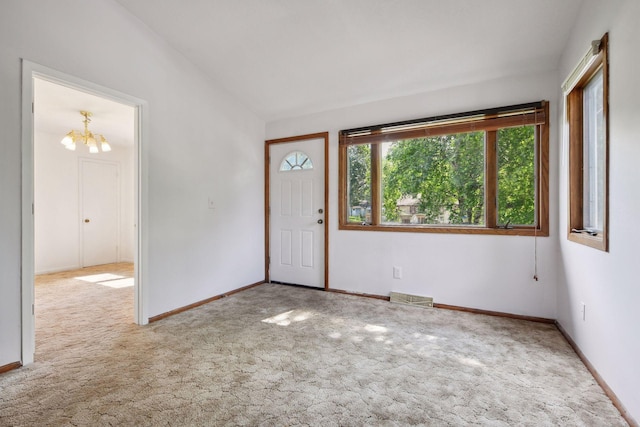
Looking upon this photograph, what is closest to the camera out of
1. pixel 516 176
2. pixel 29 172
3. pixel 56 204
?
pixel 29 172

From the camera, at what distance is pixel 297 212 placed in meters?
4.23

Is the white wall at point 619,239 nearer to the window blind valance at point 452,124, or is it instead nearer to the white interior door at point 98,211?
the window blind valance at point 452,124

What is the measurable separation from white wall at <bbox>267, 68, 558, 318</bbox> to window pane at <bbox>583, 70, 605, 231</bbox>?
1.41 ft

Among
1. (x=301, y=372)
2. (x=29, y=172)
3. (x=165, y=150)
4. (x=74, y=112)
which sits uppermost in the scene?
(x=74, y=112)

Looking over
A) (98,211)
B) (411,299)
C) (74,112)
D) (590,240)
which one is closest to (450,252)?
(411,299)

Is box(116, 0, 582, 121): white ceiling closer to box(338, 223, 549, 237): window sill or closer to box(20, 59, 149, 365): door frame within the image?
box(20, 59, 149, 365): door frame

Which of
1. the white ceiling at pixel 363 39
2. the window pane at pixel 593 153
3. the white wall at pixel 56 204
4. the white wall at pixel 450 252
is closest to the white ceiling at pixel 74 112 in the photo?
the white wall at pixel 56 204

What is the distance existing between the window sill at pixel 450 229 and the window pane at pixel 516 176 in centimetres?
11

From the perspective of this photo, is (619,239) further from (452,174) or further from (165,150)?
(165,150)

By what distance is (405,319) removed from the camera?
2.97m

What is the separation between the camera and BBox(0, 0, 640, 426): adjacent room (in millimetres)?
1734

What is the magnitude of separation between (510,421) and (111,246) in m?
6.77

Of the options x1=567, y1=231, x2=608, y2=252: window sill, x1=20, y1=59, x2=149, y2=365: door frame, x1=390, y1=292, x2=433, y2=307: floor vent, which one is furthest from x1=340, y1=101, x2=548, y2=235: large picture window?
x1=20, y1=59, x2=149, y2=365: door frame

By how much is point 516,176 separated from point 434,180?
0.77 meters
